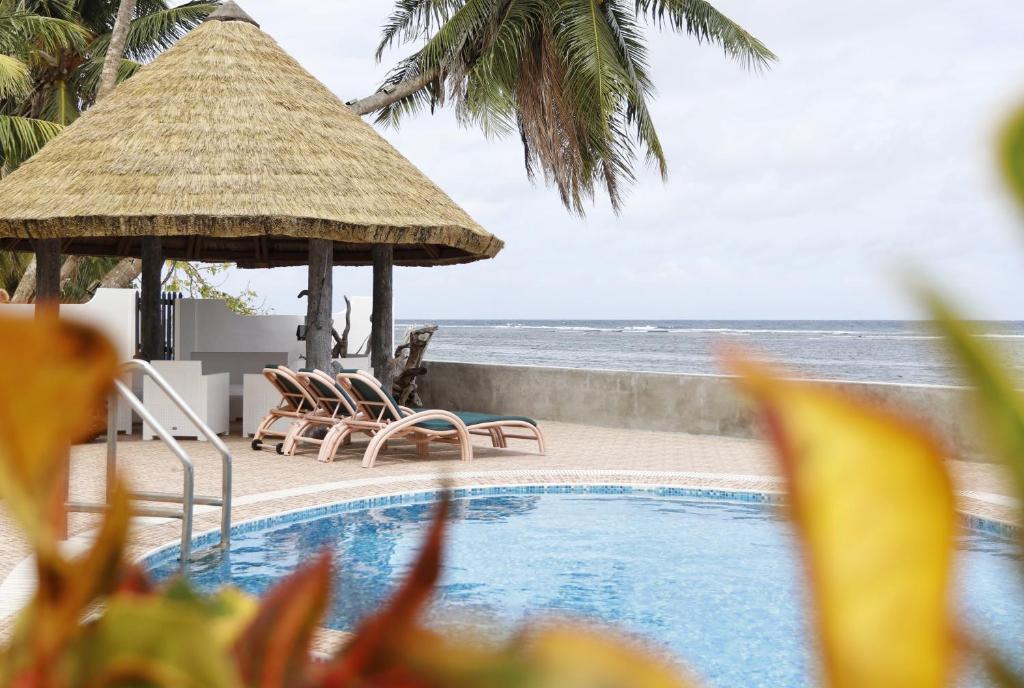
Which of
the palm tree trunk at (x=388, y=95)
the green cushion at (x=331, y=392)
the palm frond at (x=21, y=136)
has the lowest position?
the green cushion at (x=331, y=392)

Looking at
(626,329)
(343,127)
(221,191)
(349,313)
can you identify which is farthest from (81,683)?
(626,329)

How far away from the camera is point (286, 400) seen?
1028cm

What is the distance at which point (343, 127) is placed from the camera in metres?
12.3

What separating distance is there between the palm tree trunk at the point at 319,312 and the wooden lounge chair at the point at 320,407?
1.07 m

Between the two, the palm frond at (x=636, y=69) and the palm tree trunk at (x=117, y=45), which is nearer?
the palm tree trunk at (x=117, y=45)

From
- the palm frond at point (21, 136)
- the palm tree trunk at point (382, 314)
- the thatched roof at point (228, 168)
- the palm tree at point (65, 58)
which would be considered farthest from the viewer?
the palm tree at point (65, 58)

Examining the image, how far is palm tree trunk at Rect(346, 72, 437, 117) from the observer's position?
1836cm

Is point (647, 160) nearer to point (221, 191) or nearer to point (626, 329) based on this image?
point (221, 191)

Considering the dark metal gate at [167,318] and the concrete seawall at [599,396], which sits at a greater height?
the dark metal gate at [167,318]

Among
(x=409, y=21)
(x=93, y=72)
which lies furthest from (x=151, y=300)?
(x=93, y=72)

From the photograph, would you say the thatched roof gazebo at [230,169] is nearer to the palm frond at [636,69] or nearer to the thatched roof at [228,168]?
the thatched roof at [228,168]

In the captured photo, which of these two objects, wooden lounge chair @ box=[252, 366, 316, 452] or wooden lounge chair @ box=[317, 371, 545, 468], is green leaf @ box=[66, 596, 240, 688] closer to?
wooden lounge chair @ box=[317, 371, 545, 468]

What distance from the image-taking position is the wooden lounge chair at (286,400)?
9750 millimetres

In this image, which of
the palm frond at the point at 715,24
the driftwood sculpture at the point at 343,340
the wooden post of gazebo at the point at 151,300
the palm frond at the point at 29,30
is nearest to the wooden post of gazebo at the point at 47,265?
the wooden post of gazebo at the point at 151,300
